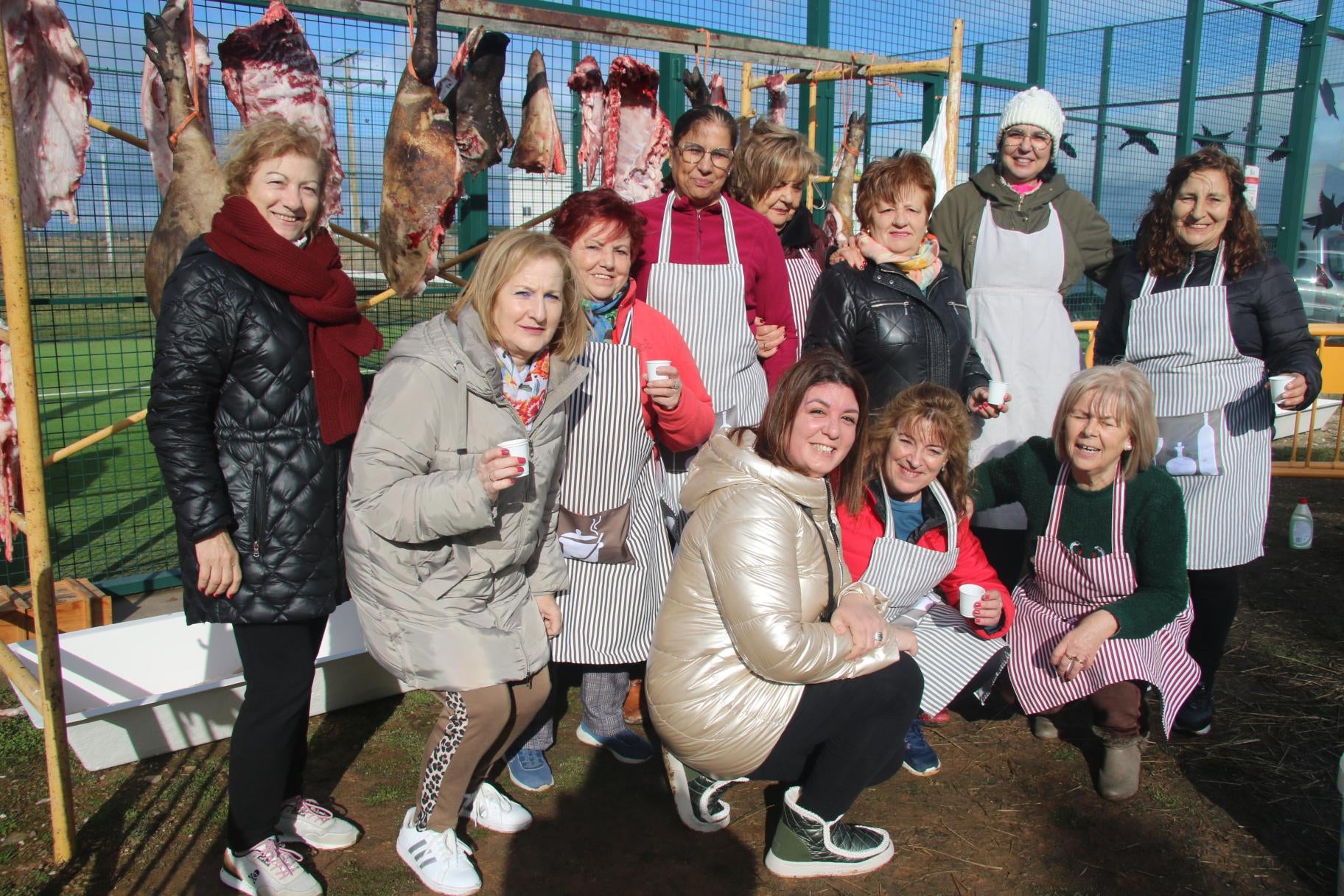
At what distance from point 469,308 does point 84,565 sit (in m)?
4.32

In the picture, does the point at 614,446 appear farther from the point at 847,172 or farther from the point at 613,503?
the point at 847,172

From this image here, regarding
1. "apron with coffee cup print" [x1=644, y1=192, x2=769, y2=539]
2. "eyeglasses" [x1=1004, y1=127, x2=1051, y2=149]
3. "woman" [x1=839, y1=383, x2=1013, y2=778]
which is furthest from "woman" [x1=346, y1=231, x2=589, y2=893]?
"eyeglasses" [x1=1004, y1=127, x2=1051, y2=149]

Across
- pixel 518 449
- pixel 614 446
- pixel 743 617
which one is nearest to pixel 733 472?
pixel 743 617

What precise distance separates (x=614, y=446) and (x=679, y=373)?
0.30 meters

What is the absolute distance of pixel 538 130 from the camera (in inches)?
153

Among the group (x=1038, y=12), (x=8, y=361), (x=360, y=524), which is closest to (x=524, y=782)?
(x=360, y=524)

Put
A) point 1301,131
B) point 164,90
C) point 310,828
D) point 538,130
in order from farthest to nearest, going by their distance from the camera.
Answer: point 1301,131 → point 538,130 → point 164,90 → point 310,828

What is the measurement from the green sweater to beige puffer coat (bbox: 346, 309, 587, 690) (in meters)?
1.77

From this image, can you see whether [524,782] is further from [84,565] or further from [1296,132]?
[1296,132]

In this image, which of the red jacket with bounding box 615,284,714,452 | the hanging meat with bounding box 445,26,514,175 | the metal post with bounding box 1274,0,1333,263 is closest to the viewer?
the red jacket with bounding box 615,284,714,452

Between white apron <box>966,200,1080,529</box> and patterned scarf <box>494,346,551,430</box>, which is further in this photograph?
white apron <box>966,200,1080,529</box>

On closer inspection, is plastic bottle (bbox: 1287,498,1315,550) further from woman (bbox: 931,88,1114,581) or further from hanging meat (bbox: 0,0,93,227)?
hanging meat (bbox: 0,0,93,227)

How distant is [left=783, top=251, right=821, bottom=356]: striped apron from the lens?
12.0 ft

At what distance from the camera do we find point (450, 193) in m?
3.35
